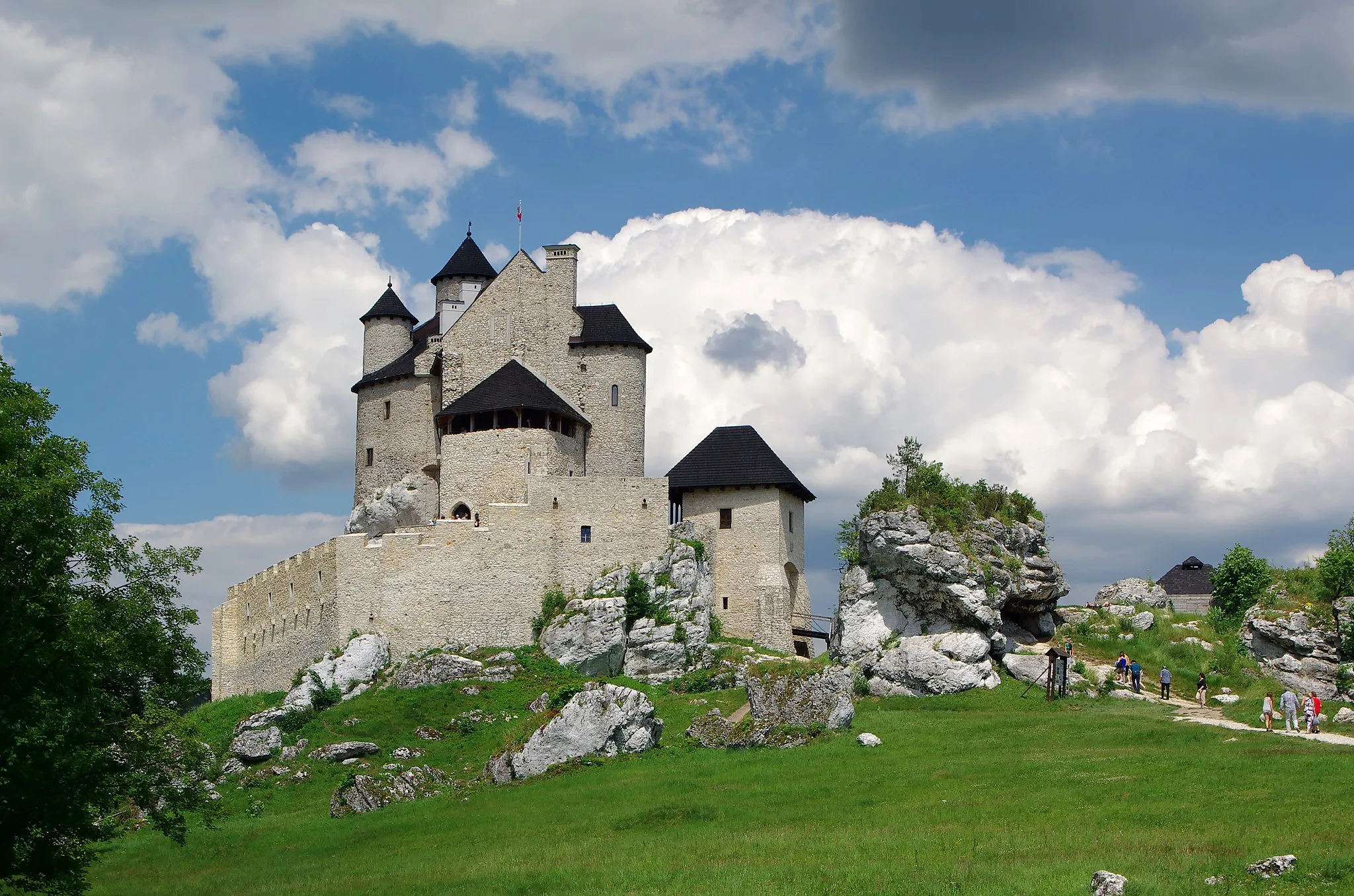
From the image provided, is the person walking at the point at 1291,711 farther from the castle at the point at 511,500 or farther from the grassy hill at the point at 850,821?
the castle at the point at 511,500

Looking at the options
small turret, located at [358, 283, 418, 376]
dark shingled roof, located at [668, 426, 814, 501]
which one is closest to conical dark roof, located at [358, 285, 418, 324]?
small turret, located at [358, 283, 418, 376]

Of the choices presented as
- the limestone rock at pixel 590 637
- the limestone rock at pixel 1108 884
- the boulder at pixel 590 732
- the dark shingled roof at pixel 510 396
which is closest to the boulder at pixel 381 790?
the boulder at pixel 590 732

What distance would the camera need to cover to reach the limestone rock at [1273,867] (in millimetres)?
21531

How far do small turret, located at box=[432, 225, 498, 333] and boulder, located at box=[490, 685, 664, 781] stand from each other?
119 feet

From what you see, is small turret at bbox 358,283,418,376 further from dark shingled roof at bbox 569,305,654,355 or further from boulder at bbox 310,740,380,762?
boulder at bbox 310,740,380,762

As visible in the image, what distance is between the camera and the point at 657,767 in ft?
130

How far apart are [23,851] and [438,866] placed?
28.4 ft

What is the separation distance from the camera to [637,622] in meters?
57.6

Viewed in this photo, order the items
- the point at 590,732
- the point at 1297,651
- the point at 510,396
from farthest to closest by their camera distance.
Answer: the point at 510,396 < the point at 1297,651 < the point at 590,732

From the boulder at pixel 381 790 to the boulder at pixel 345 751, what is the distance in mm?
5450

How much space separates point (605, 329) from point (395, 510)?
45.5 ft

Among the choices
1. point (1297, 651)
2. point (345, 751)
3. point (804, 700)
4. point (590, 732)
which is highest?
point (1297, 651)

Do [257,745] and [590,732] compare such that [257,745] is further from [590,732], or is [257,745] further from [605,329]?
[605,329]

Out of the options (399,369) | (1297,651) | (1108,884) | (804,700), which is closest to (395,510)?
(399,369)
